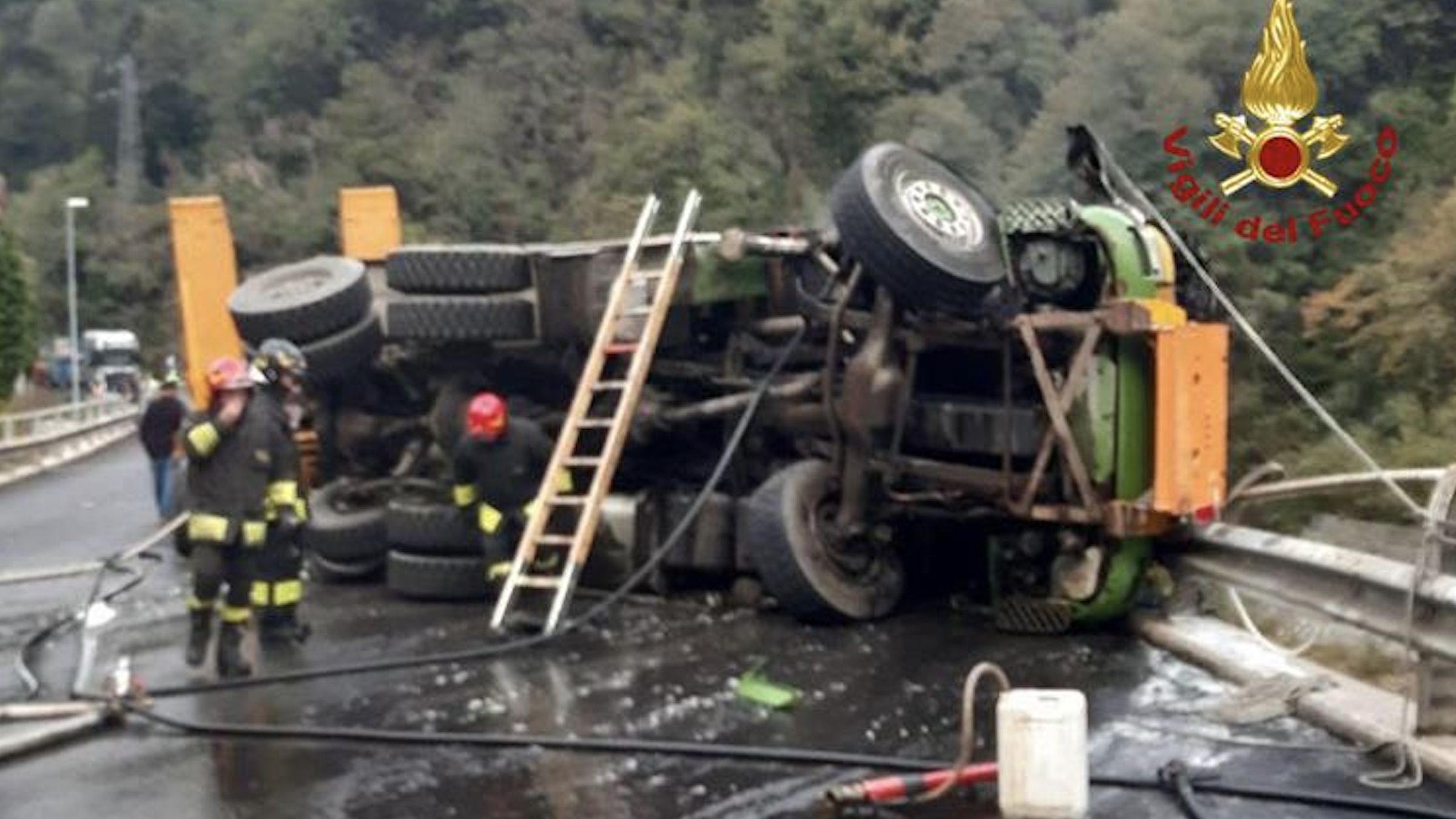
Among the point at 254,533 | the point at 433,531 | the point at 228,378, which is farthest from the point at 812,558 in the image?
the point at 228,378

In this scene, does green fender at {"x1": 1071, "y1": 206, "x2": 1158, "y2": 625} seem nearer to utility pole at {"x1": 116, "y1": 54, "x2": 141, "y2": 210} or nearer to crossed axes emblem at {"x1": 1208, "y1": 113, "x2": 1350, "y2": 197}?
crossed axes emblem at {"x1": 1208, "y1": 113, "x2": 1350, "y2": 197}

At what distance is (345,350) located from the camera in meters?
11.2

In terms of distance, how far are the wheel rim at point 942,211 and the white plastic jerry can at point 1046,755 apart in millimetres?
4034

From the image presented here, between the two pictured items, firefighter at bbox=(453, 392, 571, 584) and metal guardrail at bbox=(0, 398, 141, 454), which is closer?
firefighter at bbox=(453, 392, 571, 584)

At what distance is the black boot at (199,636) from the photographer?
8.23 meters

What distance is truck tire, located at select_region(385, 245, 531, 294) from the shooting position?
422 inches

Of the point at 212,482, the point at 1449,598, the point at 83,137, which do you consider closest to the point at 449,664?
the point at 212,482

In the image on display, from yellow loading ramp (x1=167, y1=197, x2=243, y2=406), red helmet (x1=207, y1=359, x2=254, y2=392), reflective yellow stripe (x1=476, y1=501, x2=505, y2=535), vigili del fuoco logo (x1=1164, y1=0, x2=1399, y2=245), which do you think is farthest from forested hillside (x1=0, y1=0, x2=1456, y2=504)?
red helmet (x1=207, y1=359, x2=254, y2=392)

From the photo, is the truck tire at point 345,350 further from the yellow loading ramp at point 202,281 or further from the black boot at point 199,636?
the black boot at point 199,636

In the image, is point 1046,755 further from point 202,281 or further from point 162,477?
point 162,477

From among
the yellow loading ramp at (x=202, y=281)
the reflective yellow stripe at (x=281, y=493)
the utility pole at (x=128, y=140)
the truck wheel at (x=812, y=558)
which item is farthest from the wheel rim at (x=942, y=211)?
the utility pole at (x=128, y=140)

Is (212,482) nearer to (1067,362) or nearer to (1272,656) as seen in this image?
(1067,362)

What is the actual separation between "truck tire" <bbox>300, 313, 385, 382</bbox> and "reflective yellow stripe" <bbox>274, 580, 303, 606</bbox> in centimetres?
261

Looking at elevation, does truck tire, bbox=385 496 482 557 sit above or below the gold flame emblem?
below
